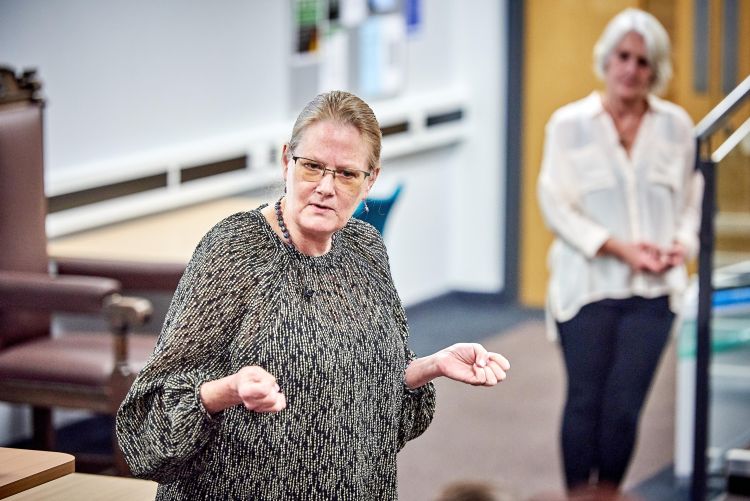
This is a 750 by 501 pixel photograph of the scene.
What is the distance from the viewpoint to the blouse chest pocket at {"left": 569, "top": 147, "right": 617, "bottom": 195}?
149 inches

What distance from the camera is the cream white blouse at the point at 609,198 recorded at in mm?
3768

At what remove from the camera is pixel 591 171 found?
3803 millimetres

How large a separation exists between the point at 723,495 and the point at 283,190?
257cm

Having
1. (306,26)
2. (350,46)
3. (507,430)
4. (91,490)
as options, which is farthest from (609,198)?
(350,46)

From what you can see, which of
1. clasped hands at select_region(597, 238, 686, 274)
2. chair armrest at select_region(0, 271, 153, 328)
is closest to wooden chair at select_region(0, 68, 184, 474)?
chair armrest at select_region(0, 271, 153, 328)

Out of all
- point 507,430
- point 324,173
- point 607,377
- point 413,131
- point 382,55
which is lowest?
point 507,430

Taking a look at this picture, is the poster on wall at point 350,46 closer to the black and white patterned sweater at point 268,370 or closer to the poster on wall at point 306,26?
the poster on wall at point 306,26

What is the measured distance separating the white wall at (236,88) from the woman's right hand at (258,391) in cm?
188

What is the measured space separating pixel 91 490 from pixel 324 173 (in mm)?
718

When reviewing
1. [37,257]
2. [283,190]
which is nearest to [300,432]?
[283,190]

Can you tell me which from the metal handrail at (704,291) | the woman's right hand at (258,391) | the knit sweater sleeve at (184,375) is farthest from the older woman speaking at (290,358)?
the metal handrail at (704,291)

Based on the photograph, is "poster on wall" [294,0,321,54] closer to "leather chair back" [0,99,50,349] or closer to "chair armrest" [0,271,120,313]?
"leather chair back" [0,99,50,349]

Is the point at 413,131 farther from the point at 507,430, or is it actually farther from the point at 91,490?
the point at 91,490

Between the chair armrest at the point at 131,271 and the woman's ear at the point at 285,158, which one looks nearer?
the woman's ear at the point at 285,158
